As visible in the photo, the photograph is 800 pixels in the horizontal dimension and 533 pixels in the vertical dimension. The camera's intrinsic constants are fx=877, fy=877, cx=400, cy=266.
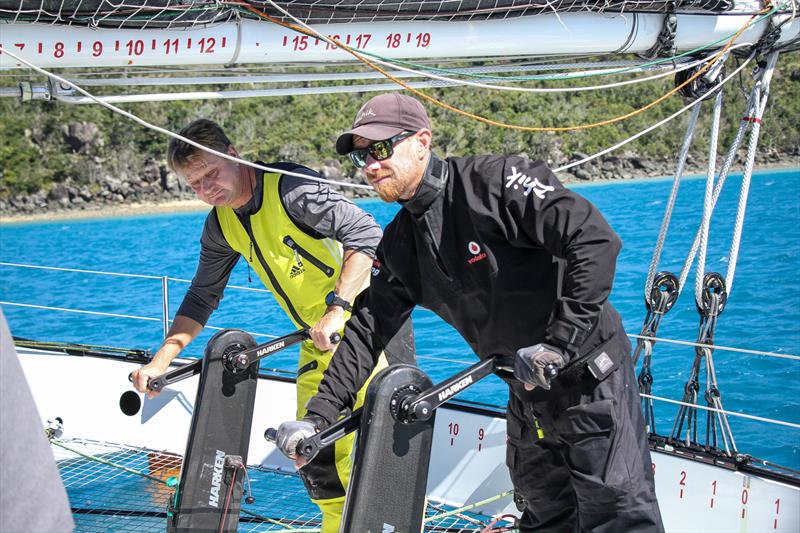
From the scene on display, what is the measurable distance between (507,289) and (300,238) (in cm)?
97

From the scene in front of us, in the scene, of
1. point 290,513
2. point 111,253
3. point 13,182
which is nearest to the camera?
point 290,513

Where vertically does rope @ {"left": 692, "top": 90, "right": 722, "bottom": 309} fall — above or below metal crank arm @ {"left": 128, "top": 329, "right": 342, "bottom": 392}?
above

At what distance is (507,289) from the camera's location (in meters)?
2.36

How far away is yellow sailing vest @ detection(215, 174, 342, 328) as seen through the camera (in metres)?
3.07

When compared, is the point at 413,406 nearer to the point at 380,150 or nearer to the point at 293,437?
the point at 293,437

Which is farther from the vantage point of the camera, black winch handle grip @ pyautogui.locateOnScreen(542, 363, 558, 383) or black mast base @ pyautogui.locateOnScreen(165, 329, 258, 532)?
black mast base @ pyautogui.locateOnScreen(165, 329, 258, 532)

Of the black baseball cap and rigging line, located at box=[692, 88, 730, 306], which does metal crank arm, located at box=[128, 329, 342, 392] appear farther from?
rigging line, located at box=[692, 88, 730, 306]

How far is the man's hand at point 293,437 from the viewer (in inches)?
85.9

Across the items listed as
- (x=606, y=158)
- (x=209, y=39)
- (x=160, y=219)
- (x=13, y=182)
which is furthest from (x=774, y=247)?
(x=13, y=182)

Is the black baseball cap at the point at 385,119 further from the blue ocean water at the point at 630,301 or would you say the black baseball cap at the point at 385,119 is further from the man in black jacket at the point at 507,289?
the blue ocean water at the point at 630,301

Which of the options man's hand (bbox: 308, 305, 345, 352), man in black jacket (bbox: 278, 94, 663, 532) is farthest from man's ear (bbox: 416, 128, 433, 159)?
man's hand (bbox: 308, 305, 345, 352)

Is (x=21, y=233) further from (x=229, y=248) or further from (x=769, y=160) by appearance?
(x=769, y=160)

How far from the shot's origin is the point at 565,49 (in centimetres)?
383

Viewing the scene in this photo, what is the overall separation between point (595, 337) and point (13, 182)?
155 feet
